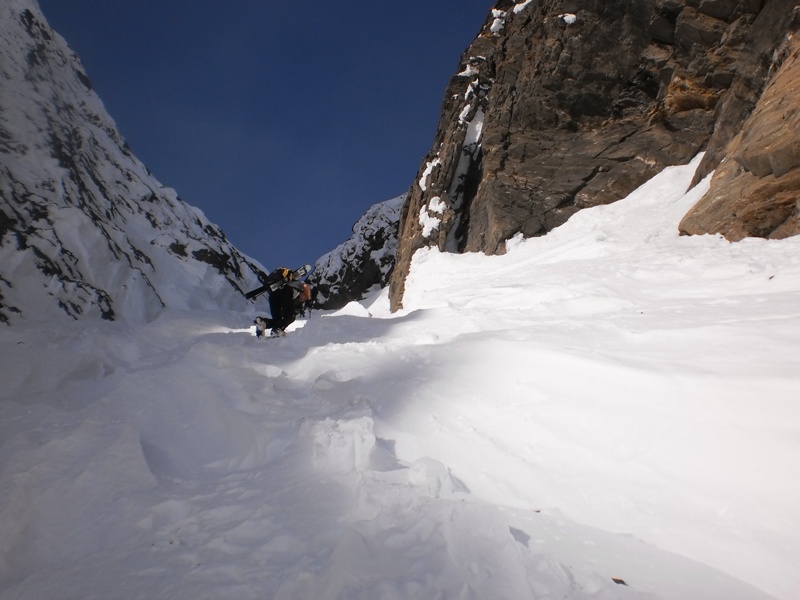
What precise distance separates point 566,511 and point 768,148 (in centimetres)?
732

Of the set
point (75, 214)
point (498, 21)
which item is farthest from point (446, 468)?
point (75, 214)

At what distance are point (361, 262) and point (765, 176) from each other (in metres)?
36.1

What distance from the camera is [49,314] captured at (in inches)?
880

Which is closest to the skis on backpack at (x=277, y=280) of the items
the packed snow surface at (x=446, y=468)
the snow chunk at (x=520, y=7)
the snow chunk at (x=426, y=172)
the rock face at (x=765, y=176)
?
the packed snow surface at (x=446, y=468)

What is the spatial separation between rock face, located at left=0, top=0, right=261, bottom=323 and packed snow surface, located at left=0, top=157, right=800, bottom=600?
71.9 feet

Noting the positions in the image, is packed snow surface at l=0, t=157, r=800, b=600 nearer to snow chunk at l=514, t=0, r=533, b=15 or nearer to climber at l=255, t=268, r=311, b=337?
climber at l=255, t=268, r=311, b=337

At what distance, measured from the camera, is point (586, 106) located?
51.3 ft

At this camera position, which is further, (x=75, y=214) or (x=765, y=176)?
(x=75, y=214)

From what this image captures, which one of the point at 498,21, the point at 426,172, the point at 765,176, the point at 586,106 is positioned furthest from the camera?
the point at 426,172

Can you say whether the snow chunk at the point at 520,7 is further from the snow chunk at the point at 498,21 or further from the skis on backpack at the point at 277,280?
the skis on backpack at the point at 277,280

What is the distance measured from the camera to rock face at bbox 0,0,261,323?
2424cm

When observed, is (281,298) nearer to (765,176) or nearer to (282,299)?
(282,299)

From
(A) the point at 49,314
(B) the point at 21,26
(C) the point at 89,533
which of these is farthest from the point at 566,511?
(B) the point at 21,26

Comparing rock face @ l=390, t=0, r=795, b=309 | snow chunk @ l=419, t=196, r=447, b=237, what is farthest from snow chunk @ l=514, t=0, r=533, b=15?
snow chunk @ l=419, t=196, r=447, b=237
